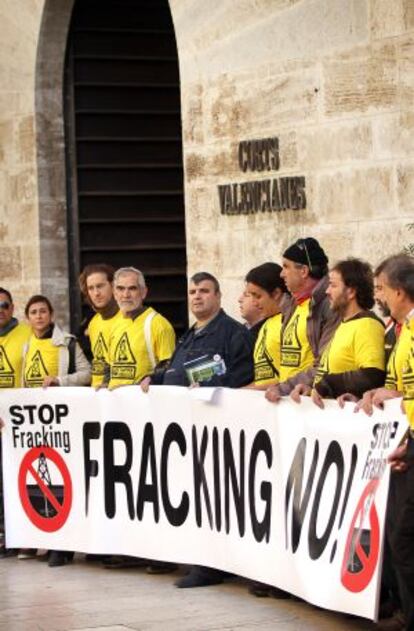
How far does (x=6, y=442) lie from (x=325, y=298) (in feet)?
Answer: 9.59

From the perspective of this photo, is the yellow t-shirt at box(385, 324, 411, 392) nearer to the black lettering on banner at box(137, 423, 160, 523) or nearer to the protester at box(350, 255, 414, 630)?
the protester at box(350, 255, 414, 630)

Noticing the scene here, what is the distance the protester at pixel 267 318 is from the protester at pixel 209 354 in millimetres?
131

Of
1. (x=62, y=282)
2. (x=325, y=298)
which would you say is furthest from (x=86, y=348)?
(x=62, y=282)

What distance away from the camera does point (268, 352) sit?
934 cm

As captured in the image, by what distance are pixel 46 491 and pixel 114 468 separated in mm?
732

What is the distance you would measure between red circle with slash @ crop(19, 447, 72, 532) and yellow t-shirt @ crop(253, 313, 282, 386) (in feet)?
5.70

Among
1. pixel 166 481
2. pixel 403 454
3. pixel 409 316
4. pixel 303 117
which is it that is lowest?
pixel 166 481

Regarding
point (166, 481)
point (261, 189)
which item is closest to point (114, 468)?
point (166, 481)

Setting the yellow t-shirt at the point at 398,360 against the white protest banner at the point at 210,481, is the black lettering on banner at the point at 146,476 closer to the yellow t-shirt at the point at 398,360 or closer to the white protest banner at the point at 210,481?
the white protest banner at the point at 210,481

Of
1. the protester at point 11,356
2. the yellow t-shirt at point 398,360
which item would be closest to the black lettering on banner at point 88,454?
the protester at point 11,356

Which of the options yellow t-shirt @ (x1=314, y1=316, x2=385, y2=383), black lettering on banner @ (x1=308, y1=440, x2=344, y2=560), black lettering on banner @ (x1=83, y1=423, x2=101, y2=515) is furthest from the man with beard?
black lettering on banner @ (x1=83, y1=423, x2=101, y2=515)

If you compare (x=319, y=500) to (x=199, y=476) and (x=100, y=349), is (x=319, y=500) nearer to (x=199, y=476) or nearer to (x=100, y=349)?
(x=199, y=476)

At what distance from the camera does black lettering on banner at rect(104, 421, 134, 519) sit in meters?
10.0

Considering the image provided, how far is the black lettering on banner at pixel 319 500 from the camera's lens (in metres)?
7.92
